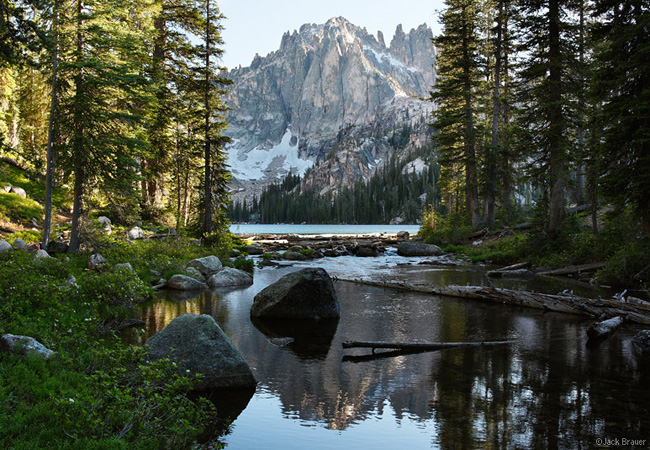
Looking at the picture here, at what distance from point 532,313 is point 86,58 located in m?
21.0

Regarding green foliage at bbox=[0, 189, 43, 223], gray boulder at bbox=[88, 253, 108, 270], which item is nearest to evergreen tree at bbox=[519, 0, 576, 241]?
gray boulder at bbox=[88, 253, 108, 270]

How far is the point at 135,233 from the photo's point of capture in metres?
25.2

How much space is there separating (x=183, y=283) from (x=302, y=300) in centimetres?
679

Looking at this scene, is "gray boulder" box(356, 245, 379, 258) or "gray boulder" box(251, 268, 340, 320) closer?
"gray boulder" box(251, 268, 340, 320)

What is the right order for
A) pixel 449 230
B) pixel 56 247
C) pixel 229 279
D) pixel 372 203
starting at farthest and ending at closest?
pixel 372 203
pixel 449 230
pixel 229 279
pixel 56 247

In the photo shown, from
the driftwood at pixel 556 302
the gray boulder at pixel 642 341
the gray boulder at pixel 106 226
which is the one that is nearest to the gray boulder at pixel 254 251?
the gray boulder at pixel 106 226

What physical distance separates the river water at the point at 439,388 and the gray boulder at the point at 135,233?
566 inches

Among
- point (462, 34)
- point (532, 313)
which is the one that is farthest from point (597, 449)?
point (462, 34)

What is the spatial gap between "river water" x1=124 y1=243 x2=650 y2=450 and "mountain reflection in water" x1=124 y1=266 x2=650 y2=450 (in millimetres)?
22

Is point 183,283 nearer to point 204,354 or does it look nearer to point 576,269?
point 204,354

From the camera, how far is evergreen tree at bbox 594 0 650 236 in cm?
1329

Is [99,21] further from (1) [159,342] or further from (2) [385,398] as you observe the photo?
(2) [385,398]

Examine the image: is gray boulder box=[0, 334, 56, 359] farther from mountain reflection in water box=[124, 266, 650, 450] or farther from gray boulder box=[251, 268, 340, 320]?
gray boulder box=[251, 268, 340, 320]

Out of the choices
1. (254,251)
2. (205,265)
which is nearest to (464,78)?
(254,251)
